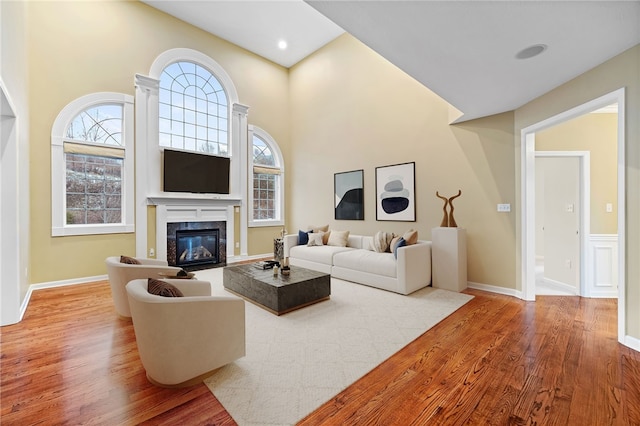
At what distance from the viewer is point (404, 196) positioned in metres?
5.14

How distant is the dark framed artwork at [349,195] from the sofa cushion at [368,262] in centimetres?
131

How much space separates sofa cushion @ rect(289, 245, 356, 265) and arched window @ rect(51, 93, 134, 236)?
124 inches

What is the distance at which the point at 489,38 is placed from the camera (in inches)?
87.6

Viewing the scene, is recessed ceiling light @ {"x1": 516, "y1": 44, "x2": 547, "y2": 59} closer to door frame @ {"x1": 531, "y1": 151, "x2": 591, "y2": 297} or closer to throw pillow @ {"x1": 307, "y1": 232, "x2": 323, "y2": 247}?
door frame @ {"x1": 531, "y1": 151, "x2": 591, "y2": 297}

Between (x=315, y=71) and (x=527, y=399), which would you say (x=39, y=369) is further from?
(x=315, y=71)

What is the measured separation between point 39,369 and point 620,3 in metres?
4.98

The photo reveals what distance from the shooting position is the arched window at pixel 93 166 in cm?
444

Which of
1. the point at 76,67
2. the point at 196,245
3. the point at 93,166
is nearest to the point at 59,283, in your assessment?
the point at 93,166

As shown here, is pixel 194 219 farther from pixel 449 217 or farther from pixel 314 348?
pixel 449 217

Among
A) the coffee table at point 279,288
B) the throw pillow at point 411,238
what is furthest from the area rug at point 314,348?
the throw pillow at point 411,238

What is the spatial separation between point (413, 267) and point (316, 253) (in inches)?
76.1

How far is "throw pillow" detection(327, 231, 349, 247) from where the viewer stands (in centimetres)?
562

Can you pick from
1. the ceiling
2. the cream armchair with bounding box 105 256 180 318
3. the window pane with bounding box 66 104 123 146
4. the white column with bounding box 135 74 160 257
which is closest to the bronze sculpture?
the ceiling

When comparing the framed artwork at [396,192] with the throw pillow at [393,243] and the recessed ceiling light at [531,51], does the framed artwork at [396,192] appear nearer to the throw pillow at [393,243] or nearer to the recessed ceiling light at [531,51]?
the throw pillow at [393,243]
